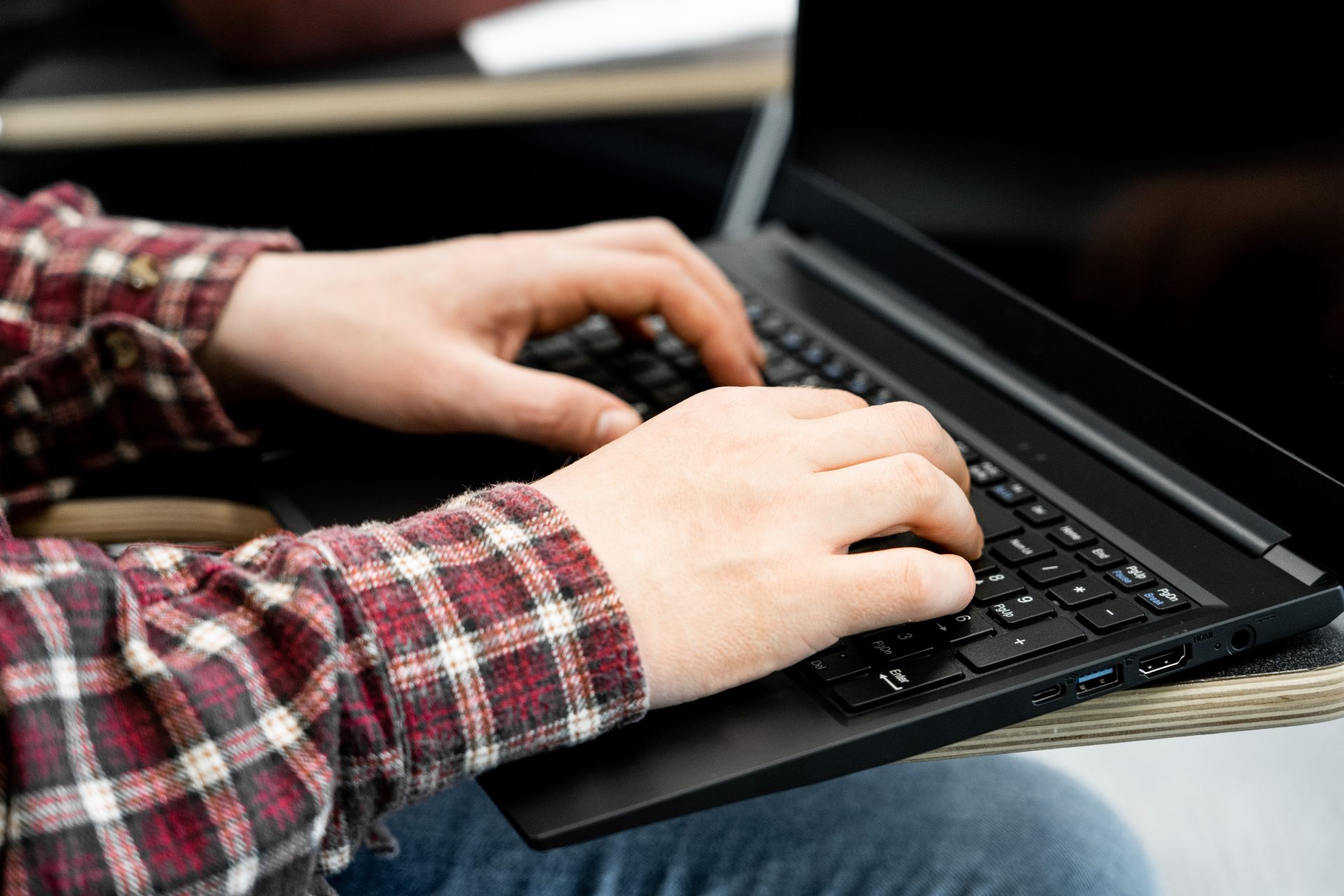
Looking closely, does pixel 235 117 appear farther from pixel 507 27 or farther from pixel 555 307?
pixel 555 307

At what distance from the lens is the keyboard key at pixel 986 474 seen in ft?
1.81

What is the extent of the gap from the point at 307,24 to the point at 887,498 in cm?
83

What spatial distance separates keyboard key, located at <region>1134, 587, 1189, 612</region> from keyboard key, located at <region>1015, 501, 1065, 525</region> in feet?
0.19

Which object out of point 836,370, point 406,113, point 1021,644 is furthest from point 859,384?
point 406,113

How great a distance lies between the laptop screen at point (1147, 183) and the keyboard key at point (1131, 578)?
0.26 ft

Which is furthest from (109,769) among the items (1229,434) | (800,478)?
(1229,434)

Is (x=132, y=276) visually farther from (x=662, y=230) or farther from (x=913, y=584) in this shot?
(x=913, y=584)

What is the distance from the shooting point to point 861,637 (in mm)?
448

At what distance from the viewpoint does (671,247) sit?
2.27 ft

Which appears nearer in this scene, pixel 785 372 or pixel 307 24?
pixel 785 372

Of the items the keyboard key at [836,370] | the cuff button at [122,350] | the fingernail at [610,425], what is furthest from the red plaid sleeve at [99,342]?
the keyboard key at [836,370]

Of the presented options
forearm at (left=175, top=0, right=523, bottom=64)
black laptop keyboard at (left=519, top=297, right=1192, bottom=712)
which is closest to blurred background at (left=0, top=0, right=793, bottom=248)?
forearm at (left=175, top=0, right=523, bottom=64)

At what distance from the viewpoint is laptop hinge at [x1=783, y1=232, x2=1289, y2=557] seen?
506 mm

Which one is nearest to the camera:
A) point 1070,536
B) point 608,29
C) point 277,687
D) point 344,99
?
point 277,687
